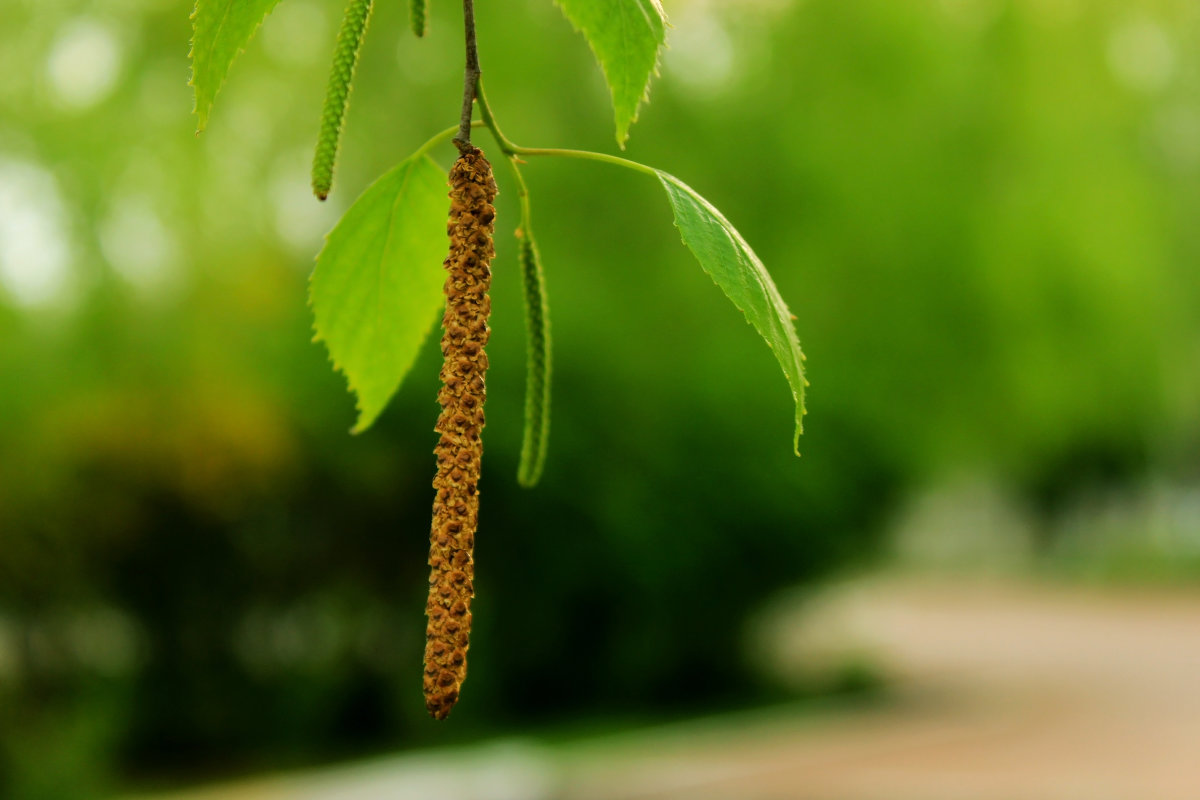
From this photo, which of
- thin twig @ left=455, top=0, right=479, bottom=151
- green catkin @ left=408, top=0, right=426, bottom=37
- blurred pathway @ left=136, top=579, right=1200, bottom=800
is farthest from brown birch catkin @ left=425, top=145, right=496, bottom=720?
blurred pathway @ left=136, top=579, right=1200, bottom=800

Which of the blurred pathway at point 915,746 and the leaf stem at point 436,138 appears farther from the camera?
the blurred pathway at point 915,746

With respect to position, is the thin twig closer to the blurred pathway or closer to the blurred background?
the blurred background

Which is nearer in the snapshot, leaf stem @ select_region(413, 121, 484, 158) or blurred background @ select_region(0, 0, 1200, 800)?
leaf stem @ select_region(413, 121, 484, 158)

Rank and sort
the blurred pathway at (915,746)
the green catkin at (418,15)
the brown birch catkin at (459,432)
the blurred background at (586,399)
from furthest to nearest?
the blurred pathway at (915,746) < the blurred background at (586,399) < the green catkin at (418,15) < the brown birch catkin at (459,432)

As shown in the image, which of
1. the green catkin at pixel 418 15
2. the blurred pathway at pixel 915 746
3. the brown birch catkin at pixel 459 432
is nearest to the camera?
the brown birch catkin at pixel 459 432

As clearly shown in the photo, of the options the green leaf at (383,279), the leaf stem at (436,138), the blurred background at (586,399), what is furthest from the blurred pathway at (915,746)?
the leaf stem at (436,138)

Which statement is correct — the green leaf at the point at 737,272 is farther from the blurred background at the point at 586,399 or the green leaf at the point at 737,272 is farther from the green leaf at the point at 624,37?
the blurred background at the point at 586,399

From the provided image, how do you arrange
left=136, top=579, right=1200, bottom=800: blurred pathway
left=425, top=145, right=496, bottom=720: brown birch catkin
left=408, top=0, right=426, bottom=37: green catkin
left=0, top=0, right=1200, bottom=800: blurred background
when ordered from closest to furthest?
left=425, top=145, right=496, bottom=720: brown birch catkin < left=408, top=0, right=426, bottom=37: green catkin < left=0, top=0, right=1200, bottom=800: blurred background < left=136, top=579, right=1200, bottom=800: blurred pathway

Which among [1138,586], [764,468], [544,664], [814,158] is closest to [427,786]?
[544,664]
